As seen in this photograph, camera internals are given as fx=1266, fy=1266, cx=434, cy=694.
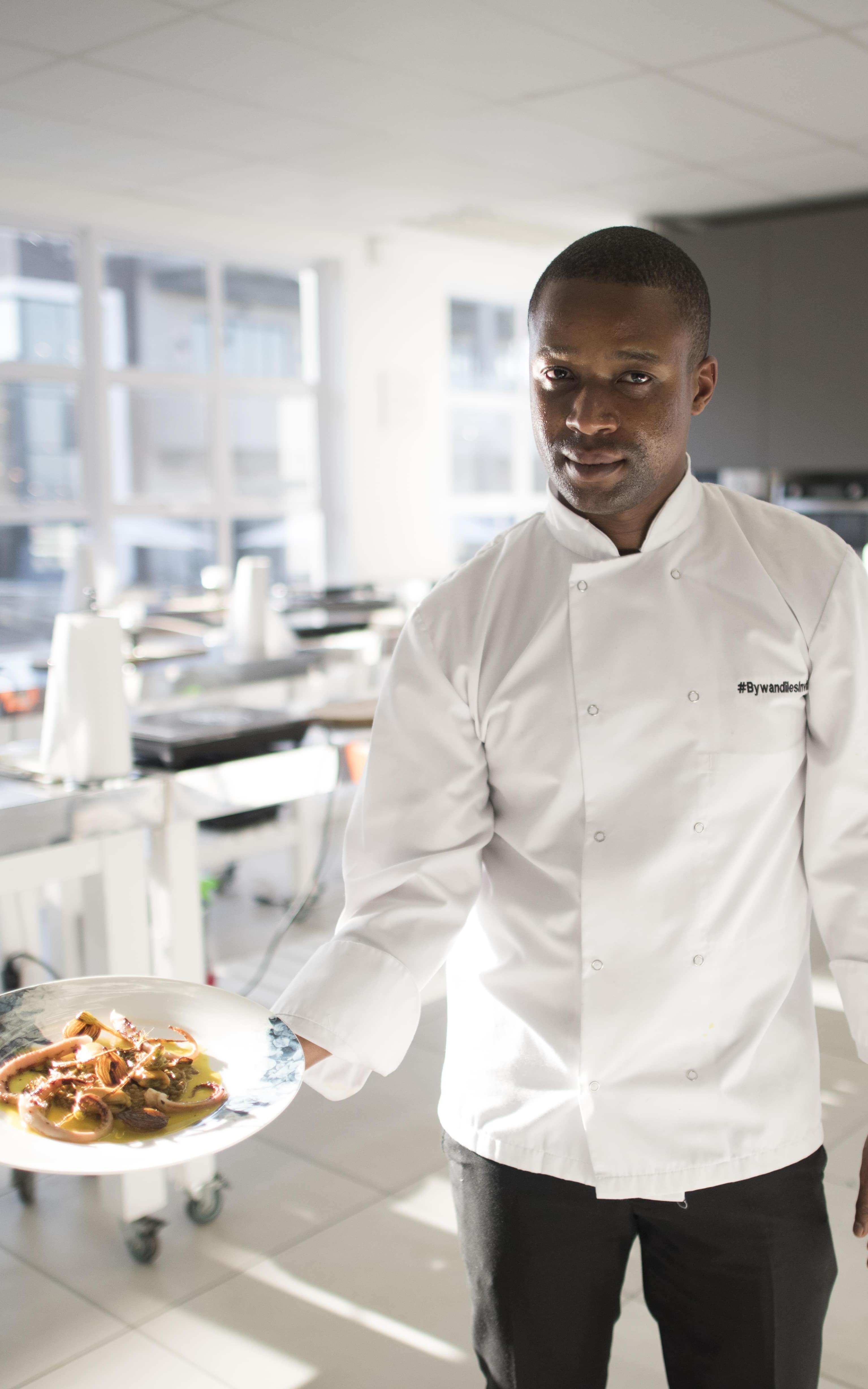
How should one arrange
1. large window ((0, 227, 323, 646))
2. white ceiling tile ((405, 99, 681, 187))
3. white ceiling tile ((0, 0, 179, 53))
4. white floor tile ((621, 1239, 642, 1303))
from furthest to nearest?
large window ((0, 227, 323, 646)), white ceiling tile ((405, 99, 681, 187)), white ceiling tile ((0, 0, 179, 53)), white floor tile ((621, 1239, 642, 1303))

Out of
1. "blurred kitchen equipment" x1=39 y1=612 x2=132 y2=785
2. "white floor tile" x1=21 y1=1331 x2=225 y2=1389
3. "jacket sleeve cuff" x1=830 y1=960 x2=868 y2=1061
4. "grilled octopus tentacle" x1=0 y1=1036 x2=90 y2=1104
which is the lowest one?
"white floor tile" x1=21 y1=1331 x2=225 y2=1389

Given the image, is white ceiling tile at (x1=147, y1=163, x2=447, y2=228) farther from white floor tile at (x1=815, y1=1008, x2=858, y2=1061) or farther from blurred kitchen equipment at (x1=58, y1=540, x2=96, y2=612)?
white floor tile at (x1=815, y1=1008, x2=858, y2=1061)

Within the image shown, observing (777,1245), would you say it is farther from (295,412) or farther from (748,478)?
(295,412)

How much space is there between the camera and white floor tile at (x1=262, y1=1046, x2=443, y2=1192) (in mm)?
2205

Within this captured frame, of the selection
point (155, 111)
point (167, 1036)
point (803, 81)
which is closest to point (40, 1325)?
point (167, 1036)

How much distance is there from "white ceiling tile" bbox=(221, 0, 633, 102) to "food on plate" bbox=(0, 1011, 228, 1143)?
9.30 ft

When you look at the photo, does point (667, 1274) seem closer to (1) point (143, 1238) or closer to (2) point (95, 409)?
(1) point (143, 1238)

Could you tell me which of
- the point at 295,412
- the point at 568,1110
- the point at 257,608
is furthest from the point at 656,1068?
the point at 295,412

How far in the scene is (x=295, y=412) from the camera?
6.66 metres

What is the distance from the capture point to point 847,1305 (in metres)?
1.80

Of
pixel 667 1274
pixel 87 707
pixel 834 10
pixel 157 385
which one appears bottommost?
pixel 667 1274

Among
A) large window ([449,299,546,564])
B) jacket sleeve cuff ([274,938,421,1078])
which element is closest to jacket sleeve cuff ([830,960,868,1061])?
jacket sleeve cuff ([274,938,421,1078])

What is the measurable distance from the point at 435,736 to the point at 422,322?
6.27 metres

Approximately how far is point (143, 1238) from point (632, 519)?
1444mm
